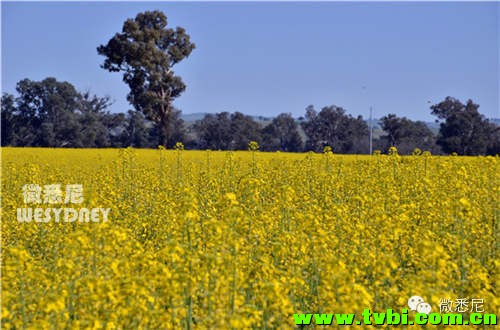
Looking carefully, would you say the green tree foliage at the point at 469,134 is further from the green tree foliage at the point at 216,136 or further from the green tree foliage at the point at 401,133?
the green tree foliage at the point at 216,136

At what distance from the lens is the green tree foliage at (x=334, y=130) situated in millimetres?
89125

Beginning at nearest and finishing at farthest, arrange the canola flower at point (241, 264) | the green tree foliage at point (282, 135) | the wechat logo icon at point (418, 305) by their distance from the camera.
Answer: the wechat logo icon at point (418, 305) → the canola flower at point (241, 264) → the green tree foliage at point (282, 135)

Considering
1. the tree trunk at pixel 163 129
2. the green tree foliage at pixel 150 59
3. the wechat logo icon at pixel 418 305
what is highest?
the green tree foliage at pixel 150 59

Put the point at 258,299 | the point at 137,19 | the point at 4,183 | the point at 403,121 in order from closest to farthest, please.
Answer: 1. the point at 258,299
2. the point at 4,183
3. the point at 137,19
4. the point at 403,121

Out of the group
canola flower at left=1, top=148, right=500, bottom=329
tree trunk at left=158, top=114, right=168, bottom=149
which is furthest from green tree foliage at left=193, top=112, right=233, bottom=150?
canola flower at left=1, top=148, right=500, bottom=329

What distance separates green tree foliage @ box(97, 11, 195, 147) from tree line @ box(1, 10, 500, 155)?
0.27ft

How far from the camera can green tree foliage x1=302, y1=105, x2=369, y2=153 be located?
89125mm

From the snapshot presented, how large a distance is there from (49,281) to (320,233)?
3129mm

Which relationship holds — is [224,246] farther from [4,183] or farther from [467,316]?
[4,183]

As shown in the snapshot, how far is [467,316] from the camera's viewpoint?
6.92 metres

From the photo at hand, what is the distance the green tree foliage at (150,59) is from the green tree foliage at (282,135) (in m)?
40.7

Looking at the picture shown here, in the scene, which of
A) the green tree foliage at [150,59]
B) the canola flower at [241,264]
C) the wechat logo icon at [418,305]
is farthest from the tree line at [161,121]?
the wechat logo icon at [418,305]

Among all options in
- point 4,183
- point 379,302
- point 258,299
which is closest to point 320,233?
point 379,302

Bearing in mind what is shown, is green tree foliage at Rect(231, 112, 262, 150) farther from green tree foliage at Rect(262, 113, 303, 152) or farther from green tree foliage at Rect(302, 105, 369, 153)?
green tree foliage at Rect(302, 105, 369, 153)
